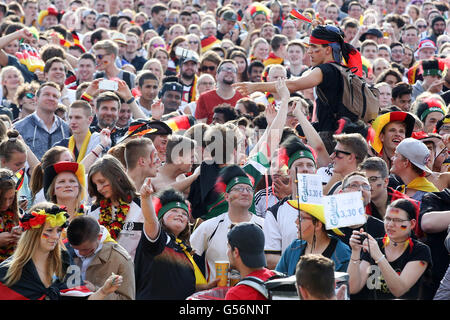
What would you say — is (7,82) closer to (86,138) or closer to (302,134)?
(86,138)

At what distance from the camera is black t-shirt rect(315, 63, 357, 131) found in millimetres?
7492

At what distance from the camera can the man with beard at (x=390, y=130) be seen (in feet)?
24.4

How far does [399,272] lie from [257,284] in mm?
1213

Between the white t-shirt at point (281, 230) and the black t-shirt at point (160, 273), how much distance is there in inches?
31.9

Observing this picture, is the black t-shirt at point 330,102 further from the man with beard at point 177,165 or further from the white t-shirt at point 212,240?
the white t-shirt at point 212,240

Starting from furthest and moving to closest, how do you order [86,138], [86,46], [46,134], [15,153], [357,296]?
[86,46] → [46,134] → [86,138] → [15,153] → [357,296]

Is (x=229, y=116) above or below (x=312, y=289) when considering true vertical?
below

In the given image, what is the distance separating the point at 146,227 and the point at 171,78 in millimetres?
5786

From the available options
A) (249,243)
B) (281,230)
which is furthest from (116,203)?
(249,243)

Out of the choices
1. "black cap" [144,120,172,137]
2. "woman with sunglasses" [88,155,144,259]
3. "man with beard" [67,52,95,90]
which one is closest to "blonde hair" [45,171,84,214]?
"woman with sunglasses" [88,155,144,259]

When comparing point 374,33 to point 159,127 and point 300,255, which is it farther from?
point 300,255

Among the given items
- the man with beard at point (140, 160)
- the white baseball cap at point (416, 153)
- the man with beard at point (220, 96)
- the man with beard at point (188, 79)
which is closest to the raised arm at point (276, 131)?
the man with beard at point (140, 160)
